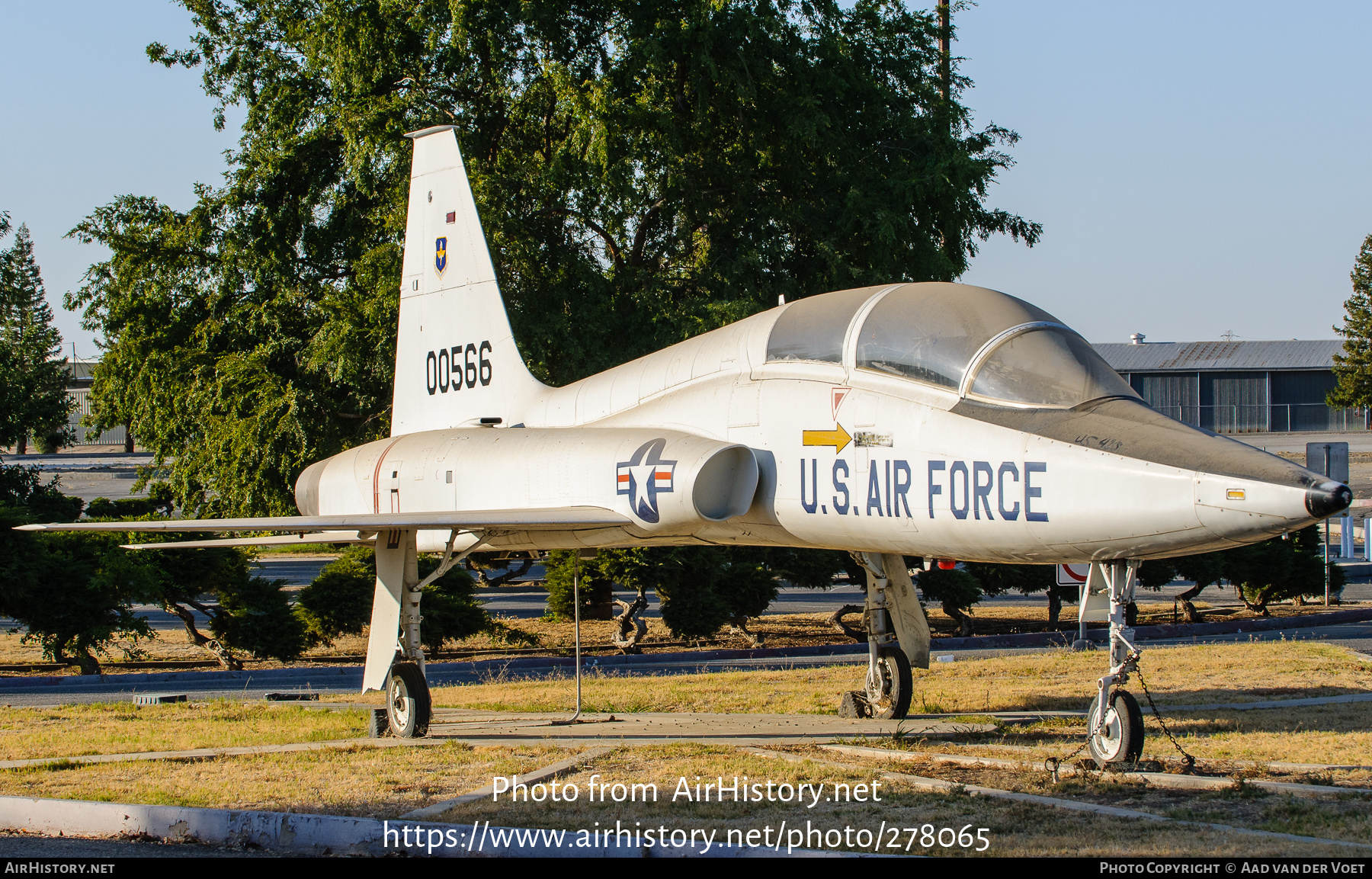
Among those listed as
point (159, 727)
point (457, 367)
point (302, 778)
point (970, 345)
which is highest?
point (457, 367)

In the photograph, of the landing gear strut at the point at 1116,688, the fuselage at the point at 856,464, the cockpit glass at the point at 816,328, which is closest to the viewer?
the fuselage at the point at 856,464

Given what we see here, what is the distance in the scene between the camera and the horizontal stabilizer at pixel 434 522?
9453 mm

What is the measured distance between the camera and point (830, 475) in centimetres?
845

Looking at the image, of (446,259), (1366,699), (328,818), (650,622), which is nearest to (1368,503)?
(650,622)

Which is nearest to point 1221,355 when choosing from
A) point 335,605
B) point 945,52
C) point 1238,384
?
point 1238,384

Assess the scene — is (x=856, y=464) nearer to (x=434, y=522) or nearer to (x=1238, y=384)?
(x=434, y=522)

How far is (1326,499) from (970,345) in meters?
2.50

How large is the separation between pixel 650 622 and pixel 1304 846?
57.1 ft

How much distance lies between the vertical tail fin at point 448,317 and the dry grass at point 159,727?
3463 millimetres

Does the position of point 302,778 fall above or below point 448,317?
below

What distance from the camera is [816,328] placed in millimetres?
8992

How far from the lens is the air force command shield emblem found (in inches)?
354

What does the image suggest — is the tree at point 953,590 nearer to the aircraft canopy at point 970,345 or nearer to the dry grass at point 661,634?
the dry grass at point 661,634

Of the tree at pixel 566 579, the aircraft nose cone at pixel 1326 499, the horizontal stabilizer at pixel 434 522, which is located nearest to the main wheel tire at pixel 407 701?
the horizontal stabilizer at pixel 434 522
